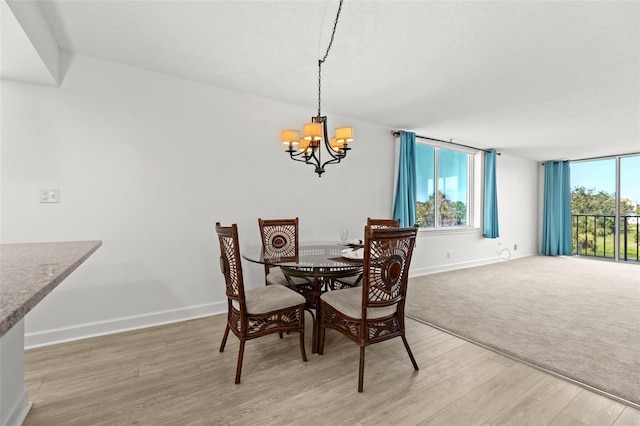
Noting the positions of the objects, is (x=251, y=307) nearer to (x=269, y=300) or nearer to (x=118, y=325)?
(x=269, y=300)

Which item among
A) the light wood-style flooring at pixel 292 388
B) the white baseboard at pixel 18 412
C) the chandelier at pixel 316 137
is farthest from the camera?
the chandelier at pixel 316 137

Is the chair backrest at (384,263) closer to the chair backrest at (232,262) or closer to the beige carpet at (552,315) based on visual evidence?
the chair backrest at (232,262)

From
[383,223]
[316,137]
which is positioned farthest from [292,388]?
Answer: [383,223]

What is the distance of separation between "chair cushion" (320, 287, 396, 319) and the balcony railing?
7.24 meters

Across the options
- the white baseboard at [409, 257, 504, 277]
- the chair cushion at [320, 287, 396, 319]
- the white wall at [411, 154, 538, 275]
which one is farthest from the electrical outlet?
the white wall at [411, 154, 538, 275]

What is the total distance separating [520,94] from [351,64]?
203 centimetres

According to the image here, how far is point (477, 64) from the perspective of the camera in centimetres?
264

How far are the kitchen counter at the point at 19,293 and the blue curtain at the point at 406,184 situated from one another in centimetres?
379

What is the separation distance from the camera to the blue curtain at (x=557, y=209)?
694 cm

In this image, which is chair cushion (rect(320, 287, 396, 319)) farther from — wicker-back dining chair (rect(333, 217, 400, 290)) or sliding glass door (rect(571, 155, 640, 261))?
sliding glass door (rect(571, 155, 640, 261))

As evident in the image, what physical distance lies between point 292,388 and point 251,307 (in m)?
0.56

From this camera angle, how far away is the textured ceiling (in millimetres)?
1963

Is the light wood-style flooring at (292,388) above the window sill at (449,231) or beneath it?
beneath

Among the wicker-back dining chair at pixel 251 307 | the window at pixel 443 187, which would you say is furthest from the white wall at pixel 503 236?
the wicker-back dining chair at pixel 251 307
